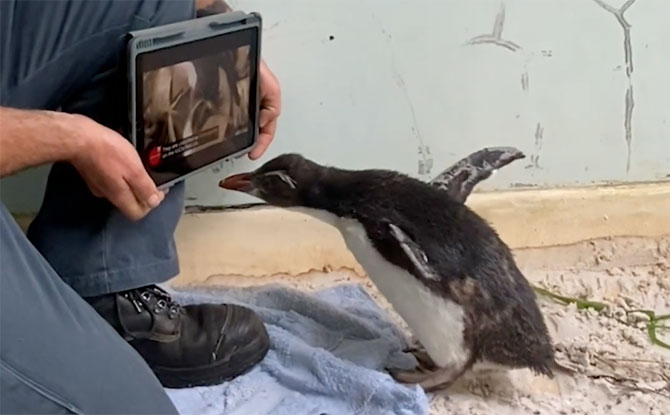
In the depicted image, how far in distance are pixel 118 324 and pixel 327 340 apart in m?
0.26

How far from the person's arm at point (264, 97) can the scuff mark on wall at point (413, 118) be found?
171 mm

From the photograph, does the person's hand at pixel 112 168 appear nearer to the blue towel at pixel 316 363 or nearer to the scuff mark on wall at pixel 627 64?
the blue towel at pixel 316 363

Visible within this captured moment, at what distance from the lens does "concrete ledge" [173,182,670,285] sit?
140 centimetres

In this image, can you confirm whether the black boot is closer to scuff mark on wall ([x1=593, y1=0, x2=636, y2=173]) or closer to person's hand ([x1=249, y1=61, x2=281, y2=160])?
A: person's hand ([x1=249, y1=61, x2=281, y2=160])

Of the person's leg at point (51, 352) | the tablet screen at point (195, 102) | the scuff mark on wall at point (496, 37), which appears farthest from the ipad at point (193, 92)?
the scuff mark on wall at point (496, 37)

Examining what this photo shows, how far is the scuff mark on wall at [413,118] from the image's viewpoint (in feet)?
4.41

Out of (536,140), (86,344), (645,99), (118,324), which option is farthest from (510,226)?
(86,344)

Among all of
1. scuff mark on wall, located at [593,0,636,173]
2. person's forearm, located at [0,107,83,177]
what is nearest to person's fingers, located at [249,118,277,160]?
person's forearm, located at [0,107,83,177]

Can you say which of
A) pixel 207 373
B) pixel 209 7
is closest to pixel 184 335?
pixel 207 373

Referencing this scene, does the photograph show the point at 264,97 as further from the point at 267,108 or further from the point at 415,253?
the point at 415,253

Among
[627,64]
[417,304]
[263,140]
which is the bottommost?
[417,304]

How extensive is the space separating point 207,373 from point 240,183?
0.23 metres

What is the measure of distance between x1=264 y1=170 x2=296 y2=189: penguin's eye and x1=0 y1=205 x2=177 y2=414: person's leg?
356mm

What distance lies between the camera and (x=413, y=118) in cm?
140
